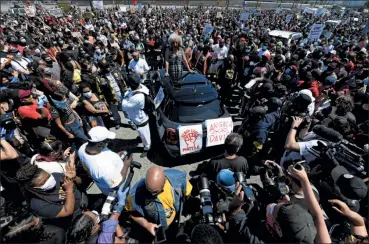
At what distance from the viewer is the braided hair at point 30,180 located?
84.7 inches

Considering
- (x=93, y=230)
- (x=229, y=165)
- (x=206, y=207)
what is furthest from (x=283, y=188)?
(x=93, y=230)

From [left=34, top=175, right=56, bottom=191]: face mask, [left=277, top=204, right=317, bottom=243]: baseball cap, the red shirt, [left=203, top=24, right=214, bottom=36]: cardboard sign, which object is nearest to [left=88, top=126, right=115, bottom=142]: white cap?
[left=34, top=175, right=56, bottom=191]: face mask

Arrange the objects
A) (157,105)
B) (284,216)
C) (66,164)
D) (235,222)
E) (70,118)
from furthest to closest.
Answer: (157,105) → (70,118) → (66,164) → (235,222) → (284,216)

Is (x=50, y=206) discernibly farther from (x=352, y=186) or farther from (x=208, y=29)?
(x=208, y=29)

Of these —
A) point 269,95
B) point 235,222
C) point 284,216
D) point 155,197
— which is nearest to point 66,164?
point 155,197

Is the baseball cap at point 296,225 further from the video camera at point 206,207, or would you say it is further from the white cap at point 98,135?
the white cap at point 98,135

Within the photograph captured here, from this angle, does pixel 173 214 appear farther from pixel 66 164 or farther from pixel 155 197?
pixel 66 164

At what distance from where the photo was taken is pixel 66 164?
9.25 feet

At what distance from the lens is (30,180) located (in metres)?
2.17

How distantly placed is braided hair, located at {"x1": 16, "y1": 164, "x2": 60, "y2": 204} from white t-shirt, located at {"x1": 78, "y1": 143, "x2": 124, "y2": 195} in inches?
21.5

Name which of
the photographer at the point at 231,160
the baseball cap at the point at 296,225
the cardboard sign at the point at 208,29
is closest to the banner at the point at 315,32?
the cardboard sign at the point at 208,29

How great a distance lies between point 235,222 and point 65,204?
2007 mm

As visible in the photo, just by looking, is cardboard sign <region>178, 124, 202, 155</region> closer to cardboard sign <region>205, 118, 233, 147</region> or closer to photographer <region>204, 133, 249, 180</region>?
cardboard sign <region>205, 118, 233, 147</region>

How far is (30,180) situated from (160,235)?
1.53 metres
